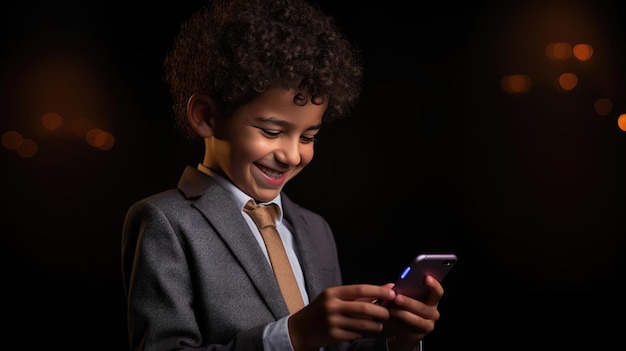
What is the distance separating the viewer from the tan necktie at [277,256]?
5.92ft

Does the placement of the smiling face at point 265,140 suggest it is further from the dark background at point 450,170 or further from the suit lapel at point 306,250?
the dark background at point 450,170

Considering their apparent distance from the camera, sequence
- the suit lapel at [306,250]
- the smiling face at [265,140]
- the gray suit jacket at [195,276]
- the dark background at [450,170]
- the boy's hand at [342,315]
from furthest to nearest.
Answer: the dark background at [450,170]
the suit lapel at [306,250]
the smiling face at [265,140]
the gray suit jacket at [195,276]
the boy's hand at [342,315]

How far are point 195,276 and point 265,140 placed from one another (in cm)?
33

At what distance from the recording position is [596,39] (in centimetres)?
262

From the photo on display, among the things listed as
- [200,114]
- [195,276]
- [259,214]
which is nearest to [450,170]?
[259,214]

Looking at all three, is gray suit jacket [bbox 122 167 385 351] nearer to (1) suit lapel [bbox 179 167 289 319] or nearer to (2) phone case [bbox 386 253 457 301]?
(1) suit lapel [bbox 179 167 289 319]

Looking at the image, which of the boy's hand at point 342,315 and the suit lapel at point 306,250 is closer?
the boy's hand at point 342,315

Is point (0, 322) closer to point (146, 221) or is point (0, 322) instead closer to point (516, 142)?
→ point (146, 221)

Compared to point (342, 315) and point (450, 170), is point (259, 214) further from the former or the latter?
point (450, 170)

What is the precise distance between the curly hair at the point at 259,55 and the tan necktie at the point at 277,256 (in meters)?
0.25

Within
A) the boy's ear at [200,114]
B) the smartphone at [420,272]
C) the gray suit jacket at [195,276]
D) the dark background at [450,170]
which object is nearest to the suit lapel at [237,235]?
the gray suit jacket at [195,276]

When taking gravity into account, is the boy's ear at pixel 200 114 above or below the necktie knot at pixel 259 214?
above

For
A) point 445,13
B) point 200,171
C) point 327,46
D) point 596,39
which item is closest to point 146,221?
point 200,171

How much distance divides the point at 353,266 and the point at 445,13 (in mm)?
892
